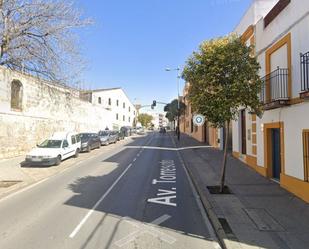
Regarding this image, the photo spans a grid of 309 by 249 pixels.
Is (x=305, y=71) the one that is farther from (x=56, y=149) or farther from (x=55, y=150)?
(x=56, y=149)

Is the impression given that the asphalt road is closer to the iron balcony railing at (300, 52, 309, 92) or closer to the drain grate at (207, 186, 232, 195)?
the drain grate at (207, 186, 232, 195)

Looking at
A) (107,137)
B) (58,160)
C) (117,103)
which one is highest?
(117,103)

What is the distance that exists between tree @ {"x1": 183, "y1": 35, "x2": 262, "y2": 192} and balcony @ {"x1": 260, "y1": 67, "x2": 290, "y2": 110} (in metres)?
1.13

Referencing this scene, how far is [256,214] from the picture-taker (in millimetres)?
8789

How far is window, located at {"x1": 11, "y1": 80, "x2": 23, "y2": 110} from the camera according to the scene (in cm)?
2186

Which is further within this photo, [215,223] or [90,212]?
[90,212]

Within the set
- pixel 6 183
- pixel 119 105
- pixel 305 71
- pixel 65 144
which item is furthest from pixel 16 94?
pixel 119 105

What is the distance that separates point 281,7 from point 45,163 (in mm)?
13810

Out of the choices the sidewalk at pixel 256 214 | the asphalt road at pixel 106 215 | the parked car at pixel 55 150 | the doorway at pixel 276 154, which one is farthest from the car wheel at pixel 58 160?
the doorway at pixel 276 154

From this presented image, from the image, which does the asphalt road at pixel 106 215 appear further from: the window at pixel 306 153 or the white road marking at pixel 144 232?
the window at pixel 306 153

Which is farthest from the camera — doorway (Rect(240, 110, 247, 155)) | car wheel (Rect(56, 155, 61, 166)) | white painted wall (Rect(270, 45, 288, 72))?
doorway (Rect(240, 110, 247, 155))

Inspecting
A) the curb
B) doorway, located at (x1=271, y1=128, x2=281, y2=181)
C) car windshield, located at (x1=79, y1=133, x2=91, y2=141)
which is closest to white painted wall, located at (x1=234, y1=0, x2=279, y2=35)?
doorway, located at (x1=271, y1=128, x2=281, y2=181)

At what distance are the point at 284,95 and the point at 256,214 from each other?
5052 millimetres

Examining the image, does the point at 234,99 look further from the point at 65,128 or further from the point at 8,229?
the point at 65,128
